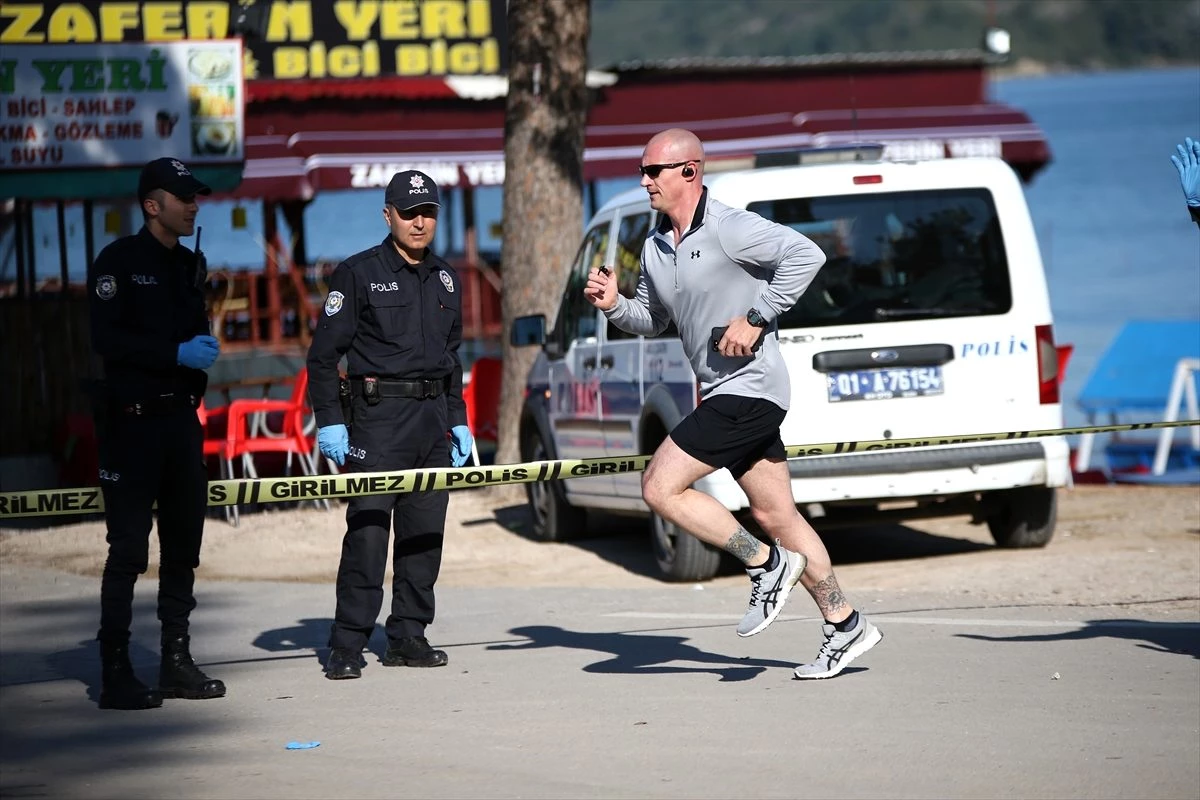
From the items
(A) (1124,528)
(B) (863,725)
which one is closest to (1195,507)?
(A) (1124,528)

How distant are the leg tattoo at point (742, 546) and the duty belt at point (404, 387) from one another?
4.94ft

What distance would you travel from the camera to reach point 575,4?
14266mm

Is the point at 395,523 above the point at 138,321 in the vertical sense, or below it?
below

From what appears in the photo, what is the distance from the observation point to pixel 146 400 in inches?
283

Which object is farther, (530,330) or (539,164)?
(539,164)

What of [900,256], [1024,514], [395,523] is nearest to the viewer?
[395,523]

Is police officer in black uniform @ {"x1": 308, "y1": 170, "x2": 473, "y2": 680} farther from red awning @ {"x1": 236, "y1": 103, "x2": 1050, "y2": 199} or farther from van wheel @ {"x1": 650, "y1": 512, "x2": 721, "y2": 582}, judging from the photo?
red awning @ {"x1": 236, "y1": 103, "x2": 1050, "y2": 199}

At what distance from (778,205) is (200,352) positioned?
3674 millimetres

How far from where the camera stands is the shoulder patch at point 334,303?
7672 mm

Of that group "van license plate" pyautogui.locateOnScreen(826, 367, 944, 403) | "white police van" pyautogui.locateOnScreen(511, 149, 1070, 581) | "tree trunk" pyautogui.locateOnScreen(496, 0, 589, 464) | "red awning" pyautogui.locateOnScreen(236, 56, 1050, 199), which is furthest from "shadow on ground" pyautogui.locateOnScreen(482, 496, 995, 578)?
"red awning" pyautogui.locateOnScreen(236, 56, 1050, 199)

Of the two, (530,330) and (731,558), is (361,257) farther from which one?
(731,558)

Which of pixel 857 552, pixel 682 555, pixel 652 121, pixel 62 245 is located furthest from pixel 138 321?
pixel 652 121

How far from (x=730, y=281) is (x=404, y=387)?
148 centimetres

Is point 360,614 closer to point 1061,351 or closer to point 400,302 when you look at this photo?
point 400,302
